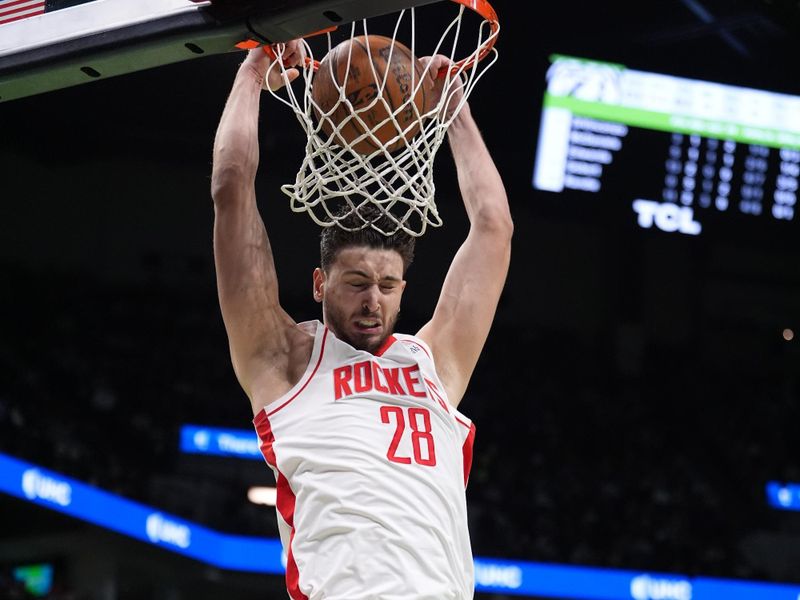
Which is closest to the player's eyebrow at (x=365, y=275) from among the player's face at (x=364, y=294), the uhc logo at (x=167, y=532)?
the player's face at (x=364, y=294)

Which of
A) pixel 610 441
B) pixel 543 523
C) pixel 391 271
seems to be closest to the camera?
pixel 391 271

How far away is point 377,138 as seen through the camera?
3137 mm

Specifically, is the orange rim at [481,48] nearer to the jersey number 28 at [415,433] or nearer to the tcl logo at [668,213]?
the jersey number 28 at [415,433]

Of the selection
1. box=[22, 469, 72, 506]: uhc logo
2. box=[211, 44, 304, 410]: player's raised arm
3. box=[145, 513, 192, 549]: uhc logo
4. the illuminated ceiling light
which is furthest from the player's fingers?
the illuminated ceiling light

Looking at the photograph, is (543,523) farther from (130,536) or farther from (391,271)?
(391,271)

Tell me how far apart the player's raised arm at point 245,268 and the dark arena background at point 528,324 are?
5.45 meters

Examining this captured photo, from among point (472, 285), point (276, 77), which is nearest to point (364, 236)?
point (472, 285)

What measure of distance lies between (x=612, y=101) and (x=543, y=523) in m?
4.09

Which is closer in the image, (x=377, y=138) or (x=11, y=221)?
(x=377, y=138)

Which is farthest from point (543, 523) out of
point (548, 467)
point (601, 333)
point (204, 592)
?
point (204, 592)

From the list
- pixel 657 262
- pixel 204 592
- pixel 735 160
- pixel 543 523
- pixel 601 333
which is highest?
pixel 735 160

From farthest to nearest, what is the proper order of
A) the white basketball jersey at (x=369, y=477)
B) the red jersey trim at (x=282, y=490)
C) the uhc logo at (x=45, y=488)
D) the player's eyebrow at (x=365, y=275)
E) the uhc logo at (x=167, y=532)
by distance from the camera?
the uhc logo at (x=167, y=532), the uhc logo at (x=45, y=488), the player's eyebrow at (x=365, y=275), the red jersey trim at (x=282, y=490), the white basketball jersey at (x=369, y=477)

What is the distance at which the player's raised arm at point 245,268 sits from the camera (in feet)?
9.39

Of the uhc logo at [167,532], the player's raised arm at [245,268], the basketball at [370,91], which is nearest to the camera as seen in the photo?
the player's raised arm at [245,268]
